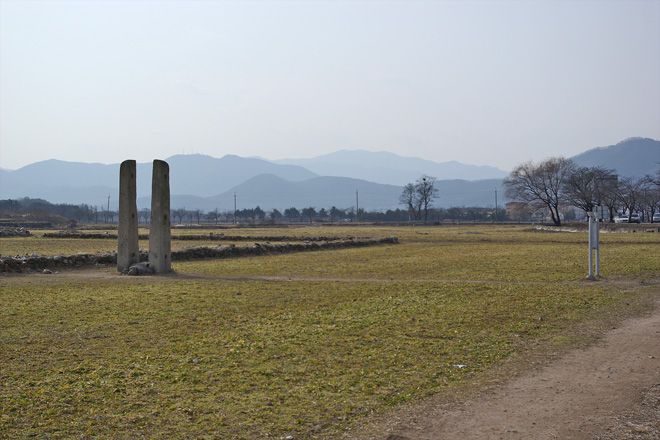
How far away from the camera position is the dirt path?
5.80 m

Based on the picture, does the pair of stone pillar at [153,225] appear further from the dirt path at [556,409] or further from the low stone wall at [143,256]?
the dirt path at [556,409]

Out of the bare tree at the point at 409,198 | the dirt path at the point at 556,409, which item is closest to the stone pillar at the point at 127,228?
the dirt path at the point at 556,409

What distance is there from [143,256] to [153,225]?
3847 millimetres

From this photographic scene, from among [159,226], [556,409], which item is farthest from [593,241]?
[159,226]

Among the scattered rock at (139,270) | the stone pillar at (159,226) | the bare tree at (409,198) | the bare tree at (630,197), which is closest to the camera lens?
the scattered rock at (139,270)

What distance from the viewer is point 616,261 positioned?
24.9 m

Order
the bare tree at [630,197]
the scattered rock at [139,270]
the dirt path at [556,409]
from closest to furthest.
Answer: the dirt path at [556,409] → the scattered rock at [139,270] → the bare tree at [630,197]

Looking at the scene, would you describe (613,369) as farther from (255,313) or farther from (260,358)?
(255,313)

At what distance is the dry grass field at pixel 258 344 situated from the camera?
6238 millimetres

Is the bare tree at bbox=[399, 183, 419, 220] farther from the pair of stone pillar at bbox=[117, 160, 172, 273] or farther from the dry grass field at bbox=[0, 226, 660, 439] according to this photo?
the dry grass field at bbox=[0, 226, 660, 439]

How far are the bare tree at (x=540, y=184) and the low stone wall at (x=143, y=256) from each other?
56582mm

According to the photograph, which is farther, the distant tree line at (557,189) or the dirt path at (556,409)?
the distant tree line at (557,189)

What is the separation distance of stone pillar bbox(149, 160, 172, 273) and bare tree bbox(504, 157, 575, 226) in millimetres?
76787

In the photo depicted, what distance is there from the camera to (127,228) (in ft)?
71.1
